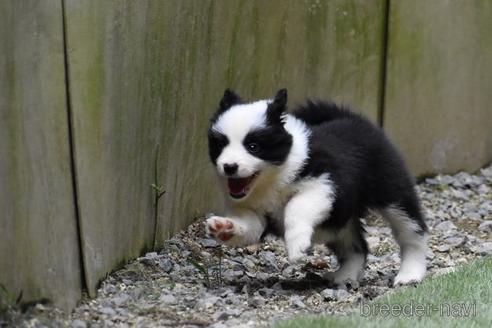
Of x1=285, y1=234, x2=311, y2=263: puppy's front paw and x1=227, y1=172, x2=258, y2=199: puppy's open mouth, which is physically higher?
x1=227, y1=172, x2=258, y2=199: puppy's open mouth

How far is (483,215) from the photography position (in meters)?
8.70

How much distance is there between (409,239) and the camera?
260 inches

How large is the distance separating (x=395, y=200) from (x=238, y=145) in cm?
112

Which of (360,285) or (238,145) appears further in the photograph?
(360,285)

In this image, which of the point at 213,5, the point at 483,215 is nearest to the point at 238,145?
the point at 213,5

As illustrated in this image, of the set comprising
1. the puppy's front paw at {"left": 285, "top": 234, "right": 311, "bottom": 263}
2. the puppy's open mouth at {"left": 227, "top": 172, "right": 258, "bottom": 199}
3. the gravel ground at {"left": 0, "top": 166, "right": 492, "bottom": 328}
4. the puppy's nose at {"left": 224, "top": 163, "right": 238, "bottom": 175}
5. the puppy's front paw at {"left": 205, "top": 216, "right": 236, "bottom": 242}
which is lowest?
the gravel ground at {"left": 0, "top": 166, "right": 492, "bottom": 328}

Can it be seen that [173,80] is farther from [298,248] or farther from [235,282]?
[298,248]

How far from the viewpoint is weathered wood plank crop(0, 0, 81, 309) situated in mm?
5113

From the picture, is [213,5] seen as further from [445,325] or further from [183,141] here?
[445,325]

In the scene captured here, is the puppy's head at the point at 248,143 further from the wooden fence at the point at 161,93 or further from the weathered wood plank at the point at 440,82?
the weathered wood plank at the point at 440,82

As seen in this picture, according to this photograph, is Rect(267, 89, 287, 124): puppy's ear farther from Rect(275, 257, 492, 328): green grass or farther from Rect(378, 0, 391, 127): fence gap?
Rect(378, 0, 391, 127): fence gap

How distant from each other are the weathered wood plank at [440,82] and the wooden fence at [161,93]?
1cm

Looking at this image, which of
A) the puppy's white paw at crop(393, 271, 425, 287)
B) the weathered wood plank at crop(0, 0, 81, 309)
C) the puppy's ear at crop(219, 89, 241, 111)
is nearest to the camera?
the weathered wood plank at crop(0, 0, 81, 309)

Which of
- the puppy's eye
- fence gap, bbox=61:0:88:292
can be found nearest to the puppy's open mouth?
the puppy's eye
